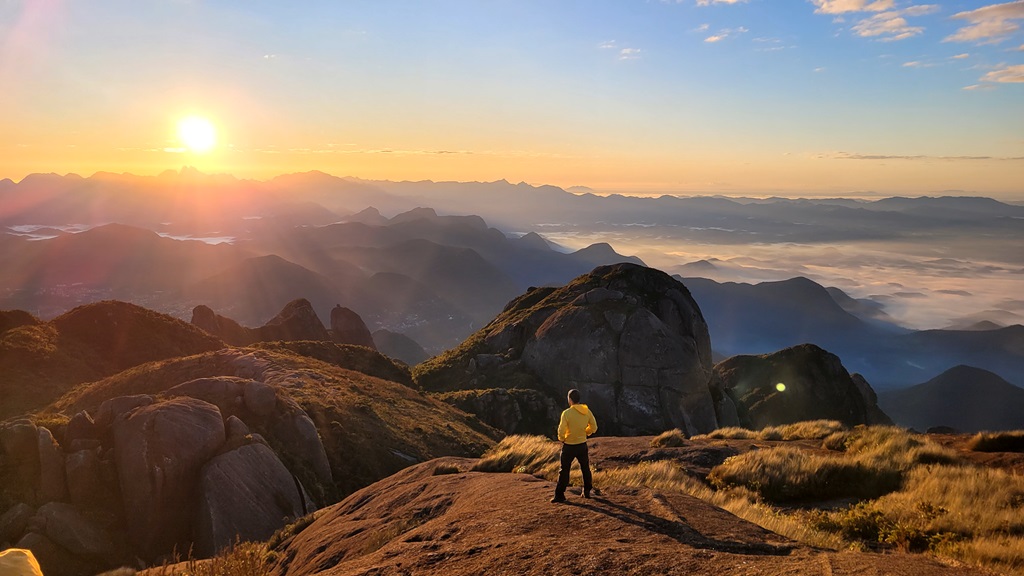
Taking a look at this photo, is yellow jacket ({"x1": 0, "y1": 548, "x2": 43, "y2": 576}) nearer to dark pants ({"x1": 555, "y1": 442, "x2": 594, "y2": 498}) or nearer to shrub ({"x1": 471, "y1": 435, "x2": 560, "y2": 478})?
dark pants ({"x1": 555, "y1": 442, "x2": 594, "y2": 498})

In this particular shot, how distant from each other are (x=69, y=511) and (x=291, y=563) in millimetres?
10891

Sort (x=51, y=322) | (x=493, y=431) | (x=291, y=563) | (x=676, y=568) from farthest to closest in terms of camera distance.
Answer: (x=51, y=322) < (x=493, y=431) < (x=291, y=563) < (x=676, y=568)

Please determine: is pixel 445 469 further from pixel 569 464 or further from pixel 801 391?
pixel 801 391

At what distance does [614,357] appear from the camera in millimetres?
63750

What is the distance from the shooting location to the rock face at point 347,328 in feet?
319

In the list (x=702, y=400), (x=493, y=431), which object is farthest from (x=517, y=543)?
(x=702, y=400)

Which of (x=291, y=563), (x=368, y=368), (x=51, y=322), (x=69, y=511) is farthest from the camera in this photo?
(x=368, y=368)

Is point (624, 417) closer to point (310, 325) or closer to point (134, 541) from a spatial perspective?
point (134, 541)

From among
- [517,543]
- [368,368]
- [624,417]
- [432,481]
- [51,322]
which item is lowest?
[624,417]

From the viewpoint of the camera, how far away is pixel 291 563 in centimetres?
1338

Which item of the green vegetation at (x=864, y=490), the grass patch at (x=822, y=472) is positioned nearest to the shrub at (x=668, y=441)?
the green vegetation at (x=864, y=490)

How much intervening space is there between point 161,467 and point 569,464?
17.1m

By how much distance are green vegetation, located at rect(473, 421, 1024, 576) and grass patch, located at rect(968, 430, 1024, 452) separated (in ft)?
0.54

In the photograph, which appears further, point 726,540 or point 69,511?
point 69,511
